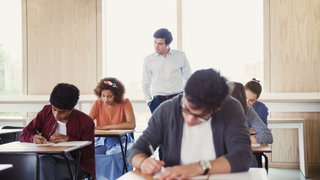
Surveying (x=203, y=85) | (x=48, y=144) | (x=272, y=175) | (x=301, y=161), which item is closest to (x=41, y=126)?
(x=48, y=144)

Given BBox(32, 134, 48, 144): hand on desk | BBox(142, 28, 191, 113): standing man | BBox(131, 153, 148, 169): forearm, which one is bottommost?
BBox(32, 134, 48, 144): hand on desk

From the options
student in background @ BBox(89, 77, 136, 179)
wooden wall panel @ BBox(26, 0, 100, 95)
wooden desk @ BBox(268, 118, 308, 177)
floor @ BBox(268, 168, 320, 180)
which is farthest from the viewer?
wooden wall panel @ BBox(26, 0, 100, 95)

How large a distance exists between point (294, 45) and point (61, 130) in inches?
146

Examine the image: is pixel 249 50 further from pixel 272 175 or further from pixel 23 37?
pixel 23 37

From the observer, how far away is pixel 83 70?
Result: 22.8ft

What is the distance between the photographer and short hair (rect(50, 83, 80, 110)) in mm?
3326

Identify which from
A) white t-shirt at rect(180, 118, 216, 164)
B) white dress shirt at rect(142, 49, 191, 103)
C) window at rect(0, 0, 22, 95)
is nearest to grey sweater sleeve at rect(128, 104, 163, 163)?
white t-shirt at rect(180, 118, 216, 164)

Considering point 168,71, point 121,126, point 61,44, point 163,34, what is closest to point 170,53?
point 168,71

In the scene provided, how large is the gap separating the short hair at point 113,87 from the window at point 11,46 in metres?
2.74

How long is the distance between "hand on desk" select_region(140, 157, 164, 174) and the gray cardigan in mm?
149

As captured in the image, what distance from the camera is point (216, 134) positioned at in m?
2.16

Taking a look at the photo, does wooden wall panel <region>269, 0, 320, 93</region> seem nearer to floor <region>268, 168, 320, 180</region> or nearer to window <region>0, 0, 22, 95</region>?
floor <region>268, 168, 320, 180</region>

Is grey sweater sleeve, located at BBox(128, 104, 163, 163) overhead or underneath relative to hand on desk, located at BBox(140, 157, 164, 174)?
overhead

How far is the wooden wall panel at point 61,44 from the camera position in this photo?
692 centimetres
